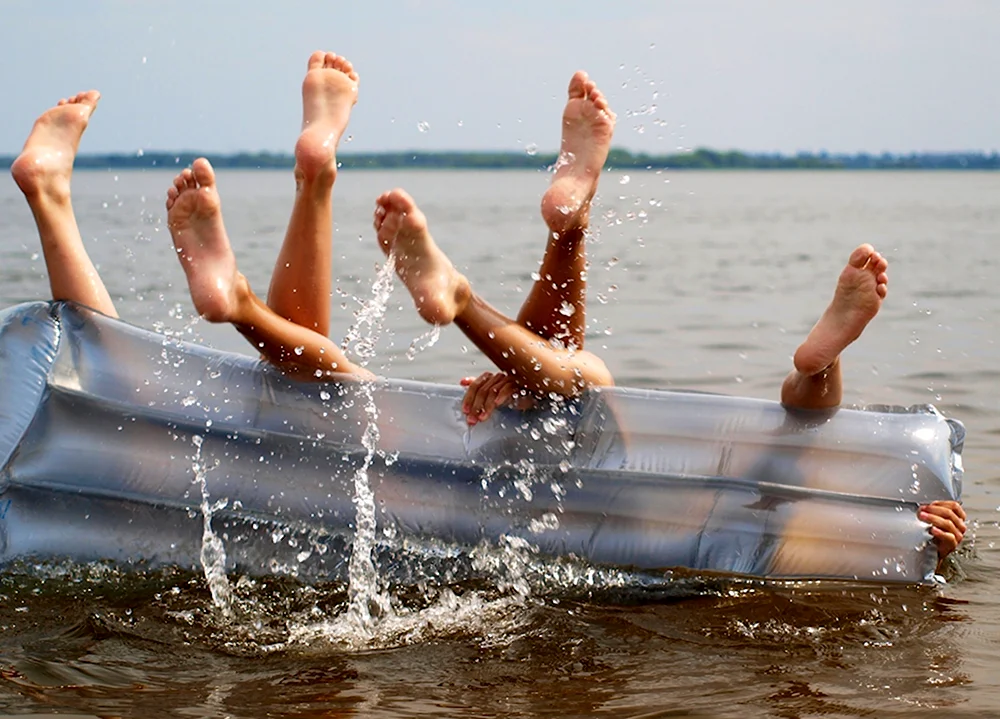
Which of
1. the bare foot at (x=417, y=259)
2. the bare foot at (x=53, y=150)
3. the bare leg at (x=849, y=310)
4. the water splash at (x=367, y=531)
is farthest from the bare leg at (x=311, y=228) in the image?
the bare leg at (x=849, y=310)

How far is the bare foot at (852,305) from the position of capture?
3.09m

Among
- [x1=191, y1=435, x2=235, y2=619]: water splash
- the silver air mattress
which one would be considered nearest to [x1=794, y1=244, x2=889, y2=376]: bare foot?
the silver air mattress

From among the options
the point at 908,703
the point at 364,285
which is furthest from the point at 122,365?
the point at 364,285

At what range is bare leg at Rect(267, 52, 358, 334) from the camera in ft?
11.0

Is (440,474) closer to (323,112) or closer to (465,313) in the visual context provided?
(465,313)

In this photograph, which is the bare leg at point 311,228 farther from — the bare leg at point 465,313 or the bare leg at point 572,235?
the bare leg at point 572,235

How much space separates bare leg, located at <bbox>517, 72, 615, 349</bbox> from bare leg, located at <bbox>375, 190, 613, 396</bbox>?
0.06 meters

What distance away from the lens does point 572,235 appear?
3.32 m

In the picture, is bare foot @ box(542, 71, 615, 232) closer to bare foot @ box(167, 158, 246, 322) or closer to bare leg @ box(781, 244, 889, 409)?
bare leg @ box(781, 244, 889, 409)

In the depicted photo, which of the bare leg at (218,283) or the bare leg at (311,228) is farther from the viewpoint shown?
the bare leg at (311,228)

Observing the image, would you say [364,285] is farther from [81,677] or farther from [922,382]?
[81,677]

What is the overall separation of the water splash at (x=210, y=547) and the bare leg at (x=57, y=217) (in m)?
0.57

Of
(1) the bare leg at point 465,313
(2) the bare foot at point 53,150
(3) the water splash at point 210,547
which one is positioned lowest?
(3) the water splash at point 210,547

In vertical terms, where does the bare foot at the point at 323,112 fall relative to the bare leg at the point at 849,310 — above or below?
above
